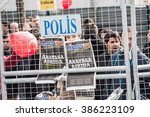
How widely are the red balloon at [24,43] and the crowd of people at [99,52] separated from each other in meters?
0.06

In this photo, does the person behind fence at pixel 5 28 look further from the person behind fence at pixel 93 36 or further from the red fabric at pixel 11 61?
the person behind fence at pixel 93 36

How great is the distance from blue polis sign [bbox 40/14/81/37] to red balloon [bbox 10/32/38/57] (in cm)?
20

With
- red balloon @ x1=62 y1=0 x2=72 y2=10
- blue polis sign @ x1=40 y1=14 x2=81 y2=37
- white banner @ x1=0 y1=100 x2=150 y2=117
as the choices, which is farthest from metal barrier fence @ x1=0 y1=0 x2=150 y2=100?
white banner @ x1=0 y1=100 x2=150 y2=117

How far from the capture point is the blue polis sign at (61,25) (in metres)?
5.48

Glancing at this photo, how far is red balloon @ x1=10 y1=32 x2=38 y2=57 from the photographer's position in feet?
18.6

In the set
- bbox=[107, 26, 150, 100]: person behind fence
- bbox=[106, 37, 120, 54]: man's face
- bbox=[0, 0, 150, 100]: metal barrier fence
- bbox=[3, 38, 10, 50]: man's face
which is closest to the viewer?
bbox=[0, 0, 150, 100]: metal barrier fence

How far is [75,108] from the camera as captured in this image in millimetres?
5078

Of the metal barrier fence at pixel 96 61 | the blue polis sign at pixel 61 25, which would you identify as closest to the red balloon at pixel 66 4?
the metal barrier fence at pixel 96 61

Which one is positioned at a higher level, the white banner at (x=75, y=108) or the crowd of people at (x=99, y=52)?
the crowd of people at (x=99, y=52)

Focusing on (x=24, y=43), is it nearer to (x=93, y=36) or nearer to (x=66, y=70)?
(x=66, y=70)

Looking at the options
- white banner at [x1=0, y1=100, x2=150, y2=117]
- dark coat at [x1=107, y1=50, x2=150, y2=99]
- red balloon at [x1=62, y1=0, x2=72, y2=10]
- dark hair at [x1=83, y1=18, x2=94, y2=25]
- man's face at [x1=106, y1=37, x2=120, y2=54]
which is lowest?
white banner at [x1=0, y1=100, x2=150, y2=117]

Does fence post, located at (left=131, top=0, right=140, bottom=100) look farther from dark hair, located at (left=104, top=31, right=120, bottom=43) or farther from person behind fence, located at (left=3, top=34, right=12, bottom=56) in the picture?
person behind fence, located at (left=3, top=34, right=12, bottom=56)

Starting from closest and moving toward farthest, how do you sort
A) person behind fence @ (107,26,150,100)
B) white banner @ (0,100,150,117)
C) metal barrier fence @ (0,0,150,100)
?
white banner @ (0,100,150,117)
metal barrier fence @ (0,0,150,100)
person behind fence @ (107,26,150,100)

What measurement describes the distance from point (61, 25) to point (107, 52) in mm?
609
